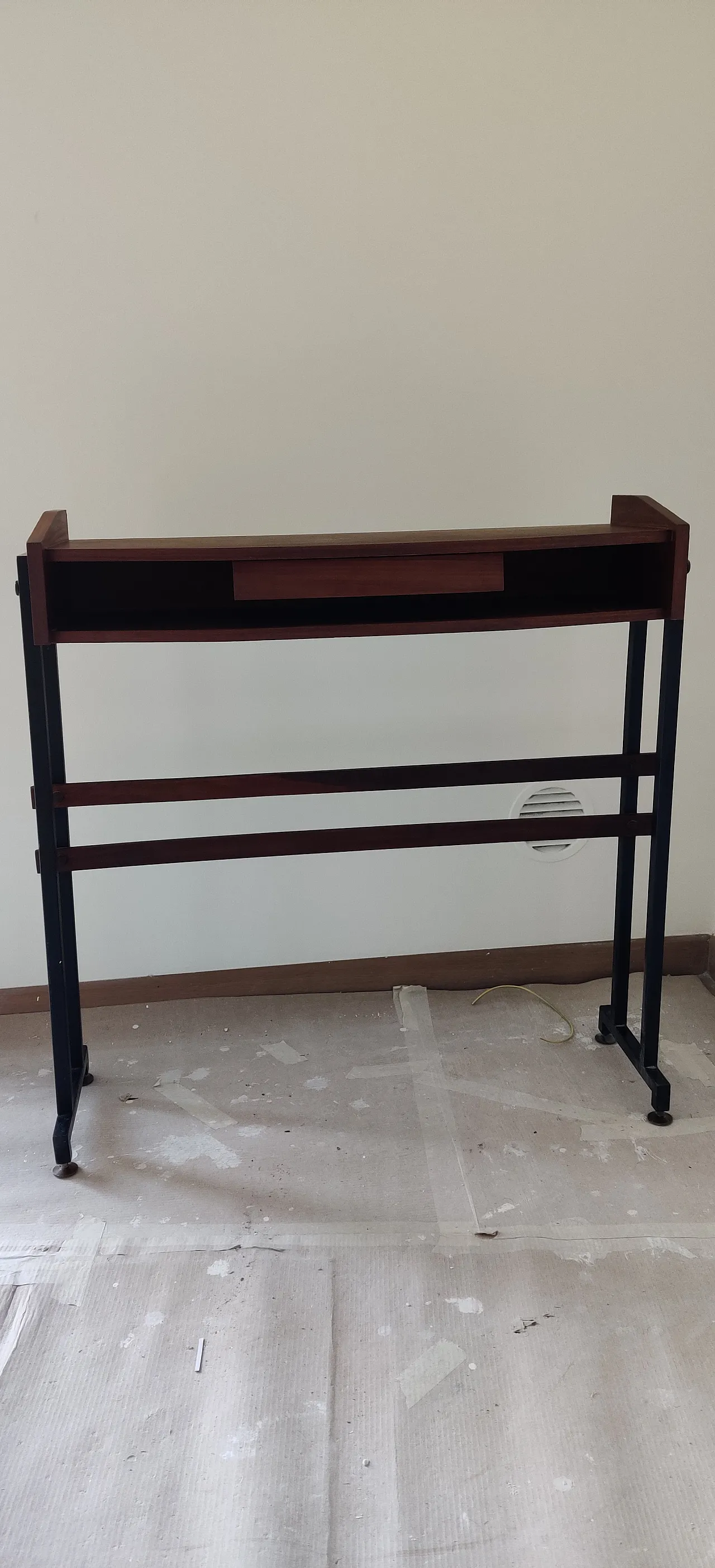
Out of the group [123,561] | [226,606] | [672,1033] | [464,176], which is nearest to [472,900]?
[672,1033]

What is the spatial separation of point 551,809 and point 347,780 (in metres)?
0.75

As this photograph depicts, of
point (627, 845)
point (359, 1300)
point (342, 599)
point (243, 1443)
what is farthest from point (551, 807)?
point (243, 1443)

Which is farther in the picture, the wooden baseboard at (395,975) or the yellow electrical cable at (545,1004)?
the wooden baseboard at (395,975)

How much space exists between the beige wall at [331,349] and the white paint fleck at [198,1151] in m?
0.57

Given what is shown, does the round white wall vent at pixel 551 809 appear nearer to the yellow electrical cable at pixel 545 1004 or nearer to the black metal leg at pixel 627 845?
the black metal leg at pixel 627 845

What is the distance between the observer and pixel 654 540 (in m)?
1.94

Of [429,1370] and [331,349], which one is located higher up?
[331,349]

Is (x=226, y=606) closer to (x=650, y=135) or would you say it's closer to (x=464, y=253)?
(x=464, y=253)

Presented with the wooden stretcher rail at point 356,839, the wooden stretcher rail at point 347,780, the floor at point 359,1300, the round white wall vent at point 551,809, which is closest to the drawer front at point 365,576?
the wooden stretcher rail at point 347,780

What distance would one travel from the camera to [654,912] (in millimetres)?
2201

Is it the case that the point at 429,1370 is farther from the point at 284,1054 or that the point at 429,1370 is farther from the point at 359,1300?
the point at 284,1054

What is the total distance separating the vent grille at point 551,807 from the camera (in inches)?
104

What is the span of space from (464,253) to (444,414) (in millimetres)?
339

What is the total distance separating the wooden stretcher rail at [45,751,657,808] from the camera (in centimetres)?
200
